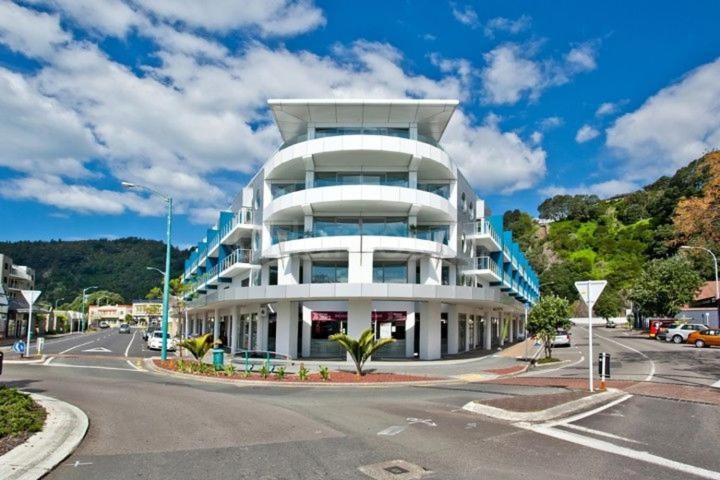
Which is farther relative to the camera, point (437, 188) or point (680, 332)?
point (680, 332)

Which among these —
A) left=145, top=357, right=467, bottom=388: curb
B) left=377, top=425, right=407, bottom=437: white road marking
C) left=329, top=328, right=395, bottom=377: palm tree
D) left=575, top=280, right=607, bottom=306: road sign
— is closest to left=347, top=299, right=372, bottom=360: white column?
left=329, top=328, right=395, bottom=377: palm tree

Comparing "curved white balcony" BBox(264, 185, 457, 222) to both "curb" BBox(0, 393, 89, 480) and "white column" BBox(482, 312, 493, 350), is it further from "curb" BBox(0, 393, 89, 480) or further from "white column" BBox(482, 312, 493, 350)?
"curb" BBox(0, 393, 89, 480)

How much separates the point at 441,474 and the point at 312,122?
30.2 metres

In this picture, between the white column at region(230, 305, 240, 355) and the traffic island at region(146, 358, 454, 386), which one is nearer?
the traffic island at region(146, 358, 454, 386)

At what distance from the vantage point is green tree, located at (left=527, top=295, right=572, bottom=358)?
1139 inches

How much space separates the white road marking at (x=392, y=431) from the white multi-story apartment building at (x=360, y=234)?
1927cm

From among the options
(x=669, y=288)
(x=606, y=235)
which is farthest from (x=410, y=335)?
(x=606, y=235)

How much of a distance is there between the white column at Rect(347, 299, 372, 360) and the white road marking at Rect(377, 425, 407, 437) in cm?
2137

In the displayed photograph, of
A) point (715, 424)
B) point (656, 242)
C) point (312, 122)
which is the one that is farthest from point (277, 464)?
point (656, 242)

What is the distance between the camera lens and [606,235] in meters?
135

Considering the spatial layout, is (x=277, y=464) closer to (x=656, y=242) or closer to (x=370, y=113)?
(x=370, y=113)

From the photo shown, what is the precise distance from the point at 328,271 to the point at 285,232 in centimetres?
367

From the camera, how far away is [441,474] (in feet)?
23.6

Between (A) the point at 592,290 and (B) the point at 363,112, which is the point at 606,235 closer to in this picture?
(B) the point at 363,112
